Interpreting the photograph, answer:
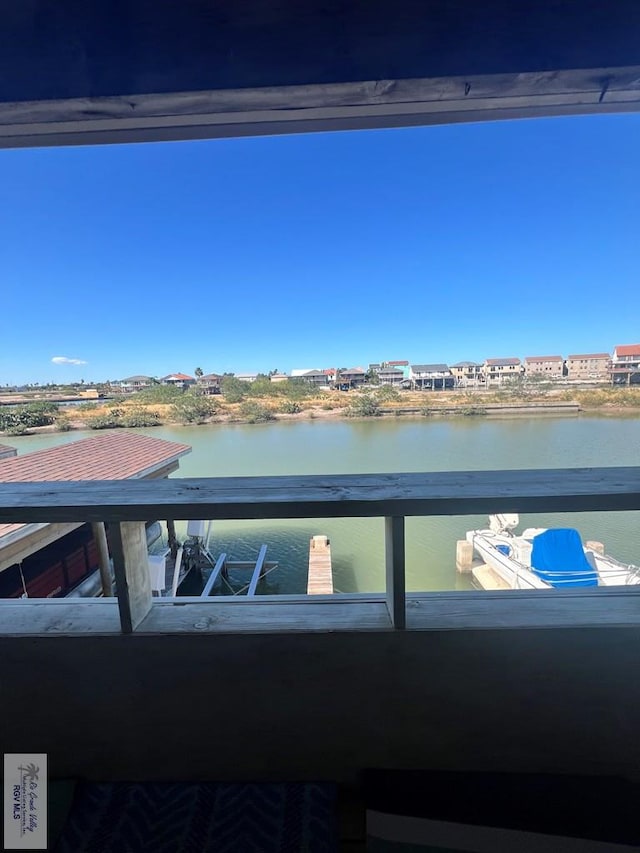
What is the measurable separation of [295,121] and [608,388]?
1.11 metres

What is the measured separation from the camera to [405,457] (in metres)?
0.96

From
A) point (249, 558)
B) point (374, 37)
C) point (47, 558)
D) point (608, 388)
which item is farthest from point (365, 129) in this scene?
point (47, 558)

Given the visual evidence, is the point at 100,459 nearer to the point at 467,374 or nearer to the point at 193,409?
the point at 193,409

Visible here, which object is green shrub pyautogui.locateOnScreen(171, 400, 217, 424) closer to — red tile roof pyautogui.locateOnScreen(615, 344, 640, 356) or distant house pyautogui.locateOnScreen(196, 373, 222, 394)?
distant house pyautogui.locateOnScreen(196, 373, 222, 394)

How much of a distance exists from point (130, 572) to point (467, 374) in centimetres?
101

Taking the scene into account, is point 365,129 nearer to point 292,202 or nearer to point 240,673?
point 292,202

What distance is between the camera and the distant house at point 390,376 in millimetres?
970

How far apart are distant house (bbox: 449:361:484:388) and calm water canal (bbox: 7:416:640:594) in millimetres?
107

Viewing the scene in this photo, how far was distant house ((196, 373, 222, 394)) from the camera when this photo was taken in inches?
38.9

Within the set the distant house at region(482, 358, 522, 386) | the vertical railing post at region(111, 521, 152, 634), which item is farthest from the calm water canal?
the vertical railing post at region(111, 521, 152, 634)

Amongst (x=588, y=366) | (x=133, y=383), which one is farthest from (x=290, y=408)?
(x=588, y=366)

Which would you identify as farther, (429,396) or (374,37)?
(429,396)

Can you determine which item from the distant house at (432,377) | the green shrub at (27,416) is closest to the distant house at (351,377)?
the distant house at (432,377)

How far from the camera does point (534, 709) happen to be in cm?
79
